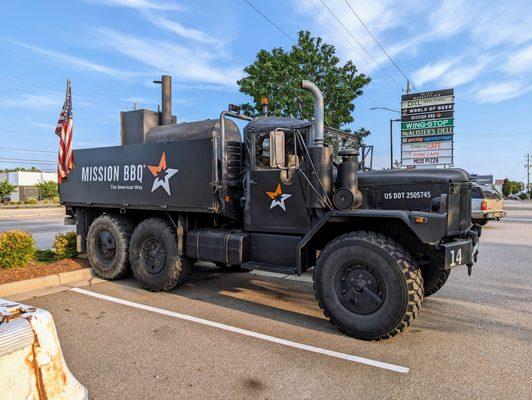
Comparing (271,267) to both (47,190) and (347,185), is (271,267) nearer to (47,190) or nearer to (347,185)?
(347,185)

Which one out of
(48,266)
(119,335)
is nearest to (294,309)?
(119,335)

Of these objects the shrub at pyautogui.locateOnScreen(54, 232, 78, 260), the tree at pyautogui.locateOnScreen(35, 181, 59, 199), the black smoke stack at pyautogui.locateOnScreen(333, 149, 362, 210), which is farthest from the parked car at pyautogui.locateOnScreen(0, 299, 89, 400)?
the tree at pyautogui.locateOnScreen(35, 181, 59, 199)

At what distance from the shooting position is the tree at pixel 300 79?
41.7 feet

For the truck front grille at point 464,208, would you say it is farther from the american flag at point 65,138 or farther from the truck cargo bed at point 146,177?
the american flag at point 65,138

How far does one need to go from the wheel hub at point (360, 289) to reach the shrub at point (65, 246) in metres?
6.18

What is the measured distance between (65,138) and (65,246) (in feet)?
7.39

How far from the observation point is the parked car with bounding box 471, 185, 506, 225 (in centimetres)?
1546

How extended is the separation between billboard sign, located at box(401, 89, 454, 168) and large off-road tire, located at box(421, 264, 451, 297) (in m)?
17.1

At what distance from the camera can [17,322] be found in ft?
6.84

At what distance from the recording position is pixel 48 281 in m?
6.82

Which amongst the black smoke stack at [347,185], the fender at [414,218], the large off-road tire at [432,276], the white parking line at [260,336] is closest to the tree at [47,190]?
the white parking line at [260,336]

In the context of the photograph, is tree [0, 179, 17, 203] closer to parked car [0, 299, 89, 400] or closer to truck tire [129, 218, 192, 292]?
truck tire [129, 218, 192, 292]

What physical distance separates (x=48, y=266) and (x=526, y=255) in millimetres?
11238

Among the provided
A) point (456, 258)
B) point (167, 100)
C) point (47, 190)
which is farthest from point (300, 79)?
point (47, 190)
